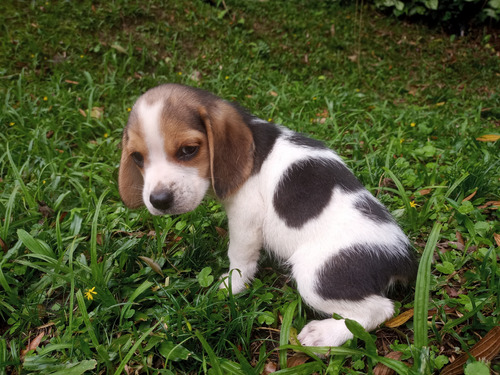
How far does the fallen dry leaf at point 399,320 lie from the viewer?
2393 millimetres

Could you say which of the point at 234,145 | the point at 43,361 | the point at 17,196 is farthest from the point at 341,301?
the point at 17,196

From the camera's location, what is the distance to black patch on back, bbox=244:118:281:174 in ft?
8.72

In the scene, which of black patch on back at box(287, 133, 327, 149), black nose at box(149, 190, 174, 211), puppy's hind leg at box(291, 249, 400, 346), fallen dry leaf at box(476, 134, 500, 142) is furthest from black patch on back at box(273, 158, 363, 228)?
fallen dry leaf at box(476, 134, 500, 142)

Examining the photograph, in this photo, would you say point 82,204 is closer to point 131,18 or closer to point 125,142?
Answer: point 125,142

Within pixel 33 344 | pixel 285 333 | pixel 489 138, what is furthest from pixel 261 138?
pixel 489 138

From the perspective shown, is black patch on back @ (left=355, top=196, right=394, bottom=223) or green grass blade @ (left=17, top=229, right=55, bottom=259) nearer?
black patch on back @ (left=355, top=196, right=394, bottom=223)

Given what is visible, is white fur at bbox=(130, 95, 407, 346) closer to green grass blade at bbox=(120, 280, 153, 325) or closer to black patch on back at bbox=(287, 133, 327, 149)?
black patch on back at bbox=(287, 133, 327, 149)

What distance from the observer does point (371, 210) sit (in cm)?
243

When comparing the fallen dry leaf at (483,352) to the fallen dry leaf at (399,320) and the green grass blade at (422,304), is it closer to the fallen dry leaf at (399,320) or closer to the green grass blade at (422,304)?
the green grass blade at (422,304)

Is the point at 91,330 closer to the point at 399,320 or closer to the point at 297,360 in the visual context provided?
the point at 297,360

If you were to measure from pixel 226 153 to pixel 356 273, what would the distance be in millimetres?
1179

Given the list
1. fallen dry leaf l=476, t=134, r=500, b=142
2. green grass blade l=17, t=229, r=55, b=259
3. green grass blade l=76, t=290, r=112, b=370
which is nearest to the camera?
green grass blade l=76, t=290, r=112, b=370

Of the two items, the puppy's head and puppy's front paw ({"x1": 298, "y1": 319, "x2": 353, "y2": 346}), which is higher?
the puppy's head

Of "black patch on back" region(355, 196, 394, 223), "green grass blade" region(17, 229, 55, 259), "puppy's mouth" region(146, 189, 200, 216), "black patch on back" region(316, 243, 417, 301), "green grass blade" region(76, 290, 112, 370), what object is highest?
"black patch on back" region(355, 196, 394, 223)
